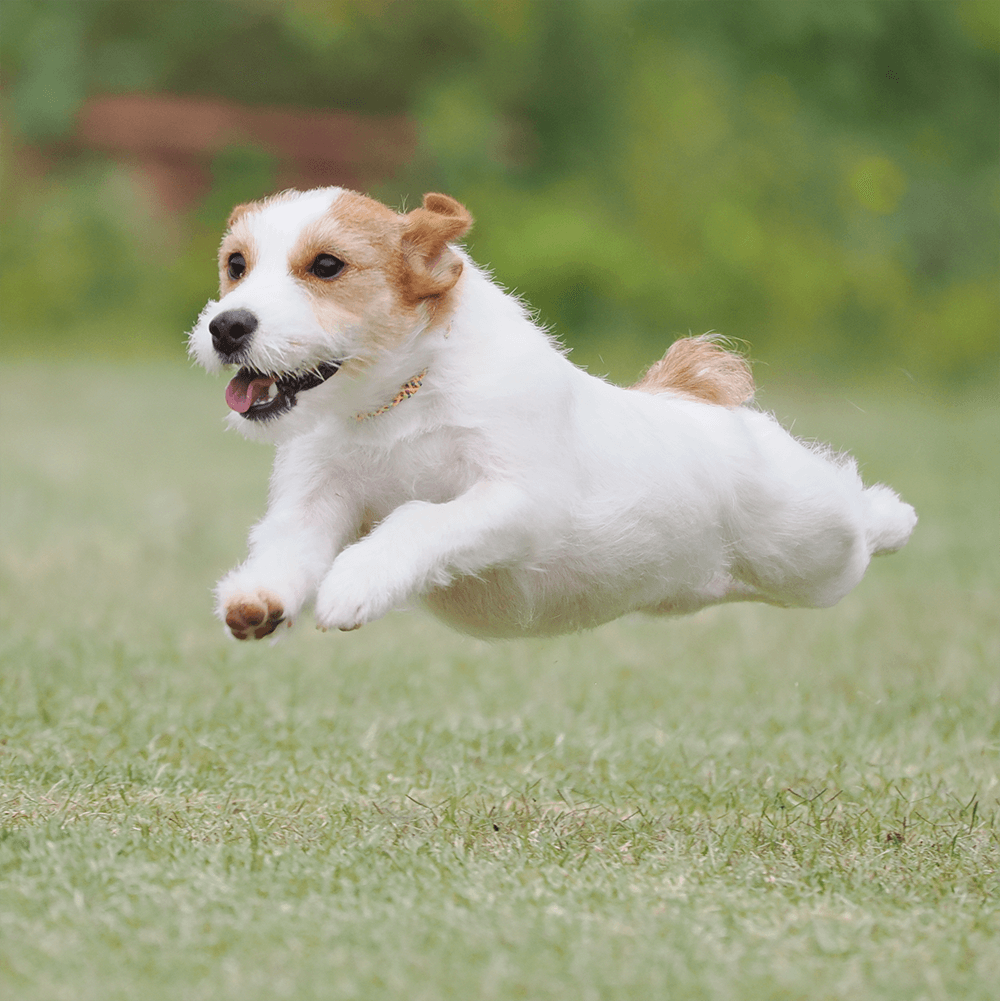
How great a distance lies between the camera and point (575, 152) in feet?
65.6

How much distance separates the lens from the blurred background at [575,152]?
59.7 ft

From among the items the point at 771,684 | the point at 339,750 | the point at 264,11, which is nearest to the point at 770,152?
the point at 264,11

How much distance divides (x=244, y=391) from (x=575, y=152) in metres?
17.3

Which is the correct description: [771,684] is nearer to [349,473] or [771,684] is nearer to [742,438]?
[742,438]

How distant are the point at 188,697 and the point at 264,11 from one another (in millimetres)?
16246

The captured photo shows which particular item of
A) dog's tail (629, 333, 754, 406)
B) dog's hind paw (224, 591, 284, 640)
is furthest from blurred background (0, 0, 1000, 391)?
dog's hind paw (224, 591, 284, 640)

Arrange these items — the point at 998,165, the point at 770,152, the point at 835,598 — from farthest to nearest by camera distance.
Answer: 1. the point at 998,165
2. the point at 770,152
3. the point at 835,598

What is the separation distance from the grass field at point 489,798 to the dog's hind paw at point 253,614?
20cm

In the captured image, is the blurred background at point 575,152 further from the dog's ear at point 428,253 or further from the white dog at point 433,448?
the dog's ear at point 428,253

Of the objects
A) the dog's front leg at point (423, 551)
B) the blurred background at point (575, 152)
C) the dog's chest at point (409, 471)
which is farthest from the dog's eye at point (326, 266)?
the blurred background at point (575, 152)

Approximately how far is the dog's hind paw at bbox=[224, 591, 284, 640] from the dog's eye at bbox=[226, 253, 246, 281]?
75cm


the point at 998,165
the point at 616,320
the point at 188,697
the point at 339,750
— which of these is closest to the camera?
the point at 339,750

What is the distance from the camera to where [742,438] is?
396 centimetres

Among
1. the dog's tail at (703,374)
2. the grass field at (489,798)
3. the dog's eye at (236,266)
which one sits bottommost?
the grass field at (489,798)
